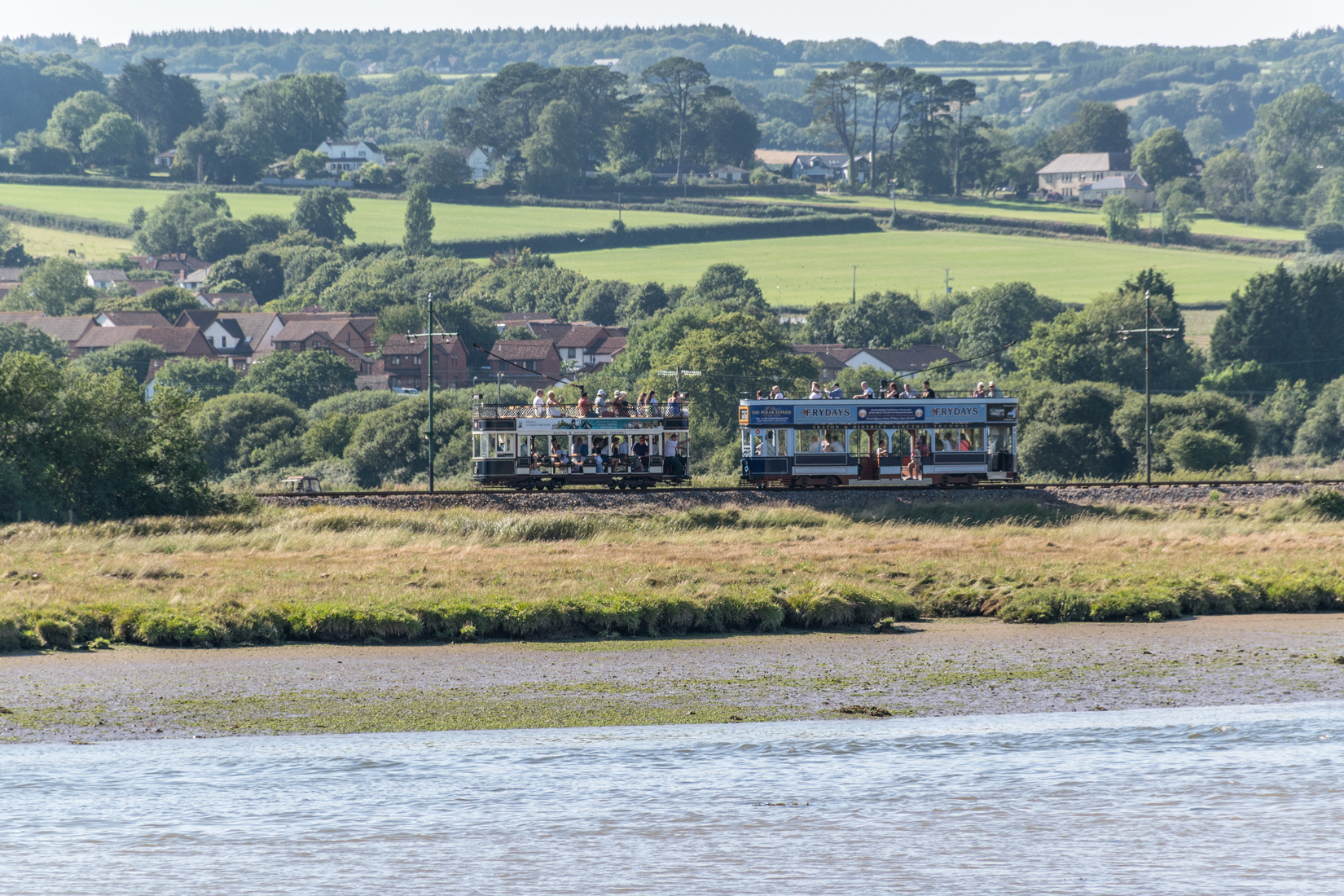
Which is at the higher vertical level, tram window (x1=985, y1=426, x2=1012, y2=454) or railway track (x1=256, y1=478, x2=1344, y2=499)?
tram window (x1=985, y1=426, x2=1012, y2=454)

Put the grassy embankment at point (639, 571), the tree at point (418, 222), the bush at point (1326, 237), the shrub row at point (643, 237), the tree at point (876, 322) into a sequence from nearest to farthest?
the grassy embankment at point (639, 571)
the tree at point (876, 322)
the shrub row at point (643, 237)
the bush at point (1326, 237)
the tree at point (418, 222)

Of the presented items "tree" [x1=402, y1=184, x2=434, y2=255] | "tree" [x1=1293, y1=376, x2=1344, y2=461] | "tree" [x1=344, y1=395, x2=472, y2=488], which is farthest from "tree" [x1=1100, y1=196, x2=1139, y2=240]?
"tree" [x1=344, y1=395, x2=472, y2=488]

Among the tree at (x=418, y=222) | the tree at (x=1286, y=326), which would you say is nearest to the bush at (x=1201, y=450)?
the tree at (x=1286, y=326)

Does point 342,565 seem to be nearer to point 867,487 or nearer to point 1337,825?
point 867,487

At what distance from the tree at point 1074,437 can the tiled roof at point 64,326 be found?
103022 millimetres

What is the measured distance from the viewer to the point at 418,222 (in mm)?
186000

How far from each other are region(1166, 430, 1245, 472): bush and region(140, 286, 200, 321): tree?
4502 inches

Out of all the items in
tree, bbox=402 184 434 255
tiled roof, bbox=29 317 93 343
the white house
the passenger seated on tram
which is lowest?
tiled roof, bbox=29 317 93 343

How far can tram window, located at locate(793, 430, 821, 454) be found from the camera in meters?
47.9

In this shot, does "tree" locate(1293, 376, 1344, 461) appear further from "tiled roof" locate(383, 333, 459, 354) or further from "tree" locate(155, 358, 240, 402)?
"tree" locate(155, 358, 240, 402)

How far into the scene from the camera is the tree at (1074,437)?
77875 mm

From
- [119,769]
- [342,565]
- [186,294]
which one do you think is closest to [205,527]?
[342,565]

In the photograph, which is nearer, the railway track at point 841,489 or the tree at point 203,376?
the railway track at point 841,489

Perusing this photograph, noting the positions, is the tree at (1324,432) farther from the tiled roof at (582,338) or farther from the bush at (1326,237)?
the bush at (1326,237)
